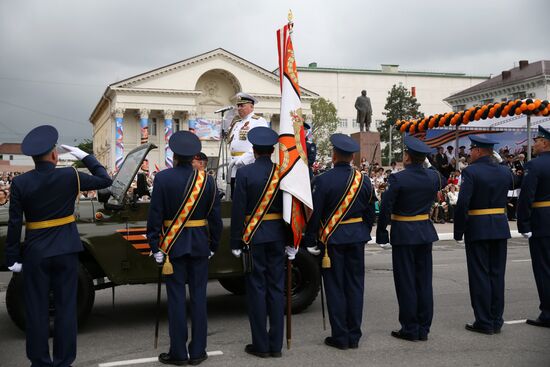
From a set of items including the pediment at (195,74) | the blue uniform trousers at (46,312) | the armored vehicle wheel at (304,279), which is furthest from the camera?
the pediment at (195,74)

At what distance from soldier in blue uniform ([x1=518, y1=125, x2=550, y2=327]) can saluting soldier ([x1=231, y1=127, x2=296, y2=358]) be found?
277cm

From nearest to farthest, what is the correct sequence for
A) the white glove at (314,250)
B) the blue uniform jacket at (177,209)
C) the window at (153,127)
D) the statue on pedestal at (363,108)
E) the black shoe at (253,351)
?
the blue uniform jacket at (177,209), the black shoe at (253,351), the white glove at (314,250), the statue on pedestal at (363,108), the window at (153,127)

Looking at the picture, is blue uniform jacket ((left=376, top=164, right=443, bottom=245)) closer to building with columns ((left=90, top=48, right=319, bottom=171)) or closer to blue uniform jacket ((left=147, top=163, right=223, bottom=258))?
blue uniform jacket ((left=147, top=163, right=223, bottom=258))

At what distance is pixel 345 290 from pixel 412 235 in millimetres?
897

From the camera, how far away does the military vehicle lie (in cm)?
617

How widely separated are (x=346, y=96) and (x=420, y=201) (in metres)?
93.4

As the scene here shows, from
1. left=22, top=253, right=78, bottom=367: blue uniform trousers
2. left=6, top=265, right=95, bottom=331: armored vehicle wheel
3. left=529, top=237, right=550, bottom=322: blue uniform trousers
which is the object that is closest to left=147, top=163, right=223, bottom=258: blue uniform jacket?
left=22, top=253, right=78, bottom=367: blue uniform trousers

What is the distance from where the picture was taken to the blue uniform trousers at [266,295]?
Result: 5668 mm

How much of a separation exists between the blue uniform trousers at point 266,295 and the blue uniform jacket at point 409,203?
47.7 inches

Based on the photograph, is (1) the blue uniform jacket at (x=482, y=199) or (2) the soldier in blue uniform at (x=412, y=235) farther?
(1) the blue uniform jacket at (x=482, y=199)

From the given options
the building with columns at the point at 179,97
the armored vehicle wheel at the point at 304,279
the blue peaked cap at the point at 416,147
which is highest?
the building with columns at the point at 179,97

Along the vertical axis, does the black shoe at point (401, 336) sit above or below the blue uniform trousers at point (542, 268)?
below

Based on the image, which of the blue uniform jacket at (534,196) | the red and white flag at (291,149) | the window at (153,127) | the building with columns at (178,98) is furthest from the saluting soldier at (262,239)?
the window at (153,127)

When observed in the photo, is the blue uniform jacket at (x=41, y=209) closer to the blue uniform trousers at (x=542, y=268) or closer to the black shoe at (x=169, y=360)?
the black shoe at (x=169, y=360)
